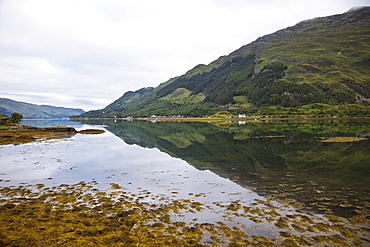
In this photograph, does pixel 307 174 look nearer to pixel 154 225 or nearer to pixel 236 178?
pixel 236 178

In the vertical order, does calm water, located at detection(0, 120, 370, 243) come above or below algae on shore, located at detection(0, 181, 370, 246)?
below

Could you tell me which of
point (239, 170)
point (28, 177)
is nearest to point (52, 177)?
point (28, 177)

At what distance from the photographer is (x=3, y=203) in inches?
762

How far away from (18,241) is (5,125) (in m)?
128

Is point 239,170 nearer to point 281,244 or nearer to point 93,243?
point 281,244

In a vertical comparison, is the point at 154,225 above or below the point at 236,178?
above

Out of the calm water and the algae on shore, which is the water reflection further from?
the algae on shore

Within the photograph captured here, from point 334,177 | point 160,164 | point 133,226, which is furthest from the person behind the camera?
point 160,164

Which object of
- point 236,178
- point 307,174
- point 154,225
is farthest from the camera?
point 307,174

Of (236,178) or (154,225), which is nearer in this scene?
(154,225)

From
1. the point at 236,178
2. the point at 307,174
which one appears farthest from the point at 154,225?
the point at 307,174

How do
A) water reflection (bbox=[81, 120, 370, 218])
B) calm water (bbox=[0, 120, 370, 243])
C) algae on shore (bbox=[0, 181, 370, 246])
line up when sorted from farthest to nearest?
water reflection (bbox=[81, 120, 370, 218]), calm water (bbox=[0, 120, 370, 243]), algae on shore (bbox=[0, 181, 370, 246])

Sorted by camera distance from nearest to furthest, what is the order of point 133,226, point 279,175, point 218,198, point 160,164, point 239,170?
point 133,226, point 218,198, point 279,175, point 239,170, point 160,164

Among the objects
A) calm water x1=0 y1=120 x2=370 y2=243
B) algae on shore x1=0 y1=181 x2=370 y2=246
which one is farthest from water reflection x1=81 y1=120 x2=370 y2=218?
algae on shore x1=0 y1=181 x2=370 y2=246
